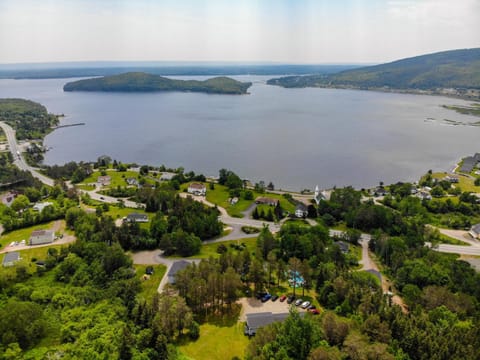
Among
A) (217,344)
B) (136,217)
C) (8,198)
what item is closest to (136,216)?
(136,217)

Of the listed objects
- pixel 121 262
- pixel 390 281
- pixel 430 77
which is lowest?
pixel 390 281

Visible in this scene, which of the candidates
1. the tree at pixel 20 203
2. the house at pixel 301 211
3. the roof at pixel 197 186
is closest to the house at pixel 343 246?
the house at pixel 301 211

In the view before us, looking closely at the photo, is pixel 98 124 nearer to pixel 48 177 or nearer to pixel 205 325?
pixel 48 177

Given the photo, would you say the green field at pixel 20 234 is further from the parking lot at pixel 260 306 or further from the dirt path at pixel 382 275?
the dirt path at pixel 382 275

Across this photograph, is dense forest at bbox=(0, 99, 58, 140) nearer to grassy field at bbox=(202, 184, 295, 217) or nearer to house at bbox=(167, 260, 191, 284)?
grassy field at bbox=(202, 184, 295, 217)

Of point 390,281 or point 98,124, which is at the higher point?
point 98,124

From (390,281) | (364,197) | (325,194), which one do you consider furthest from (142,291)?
(364,197)

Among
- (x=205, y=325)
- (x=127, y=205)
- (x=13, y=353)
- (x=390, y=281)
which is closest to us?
(x=13, y=353)
